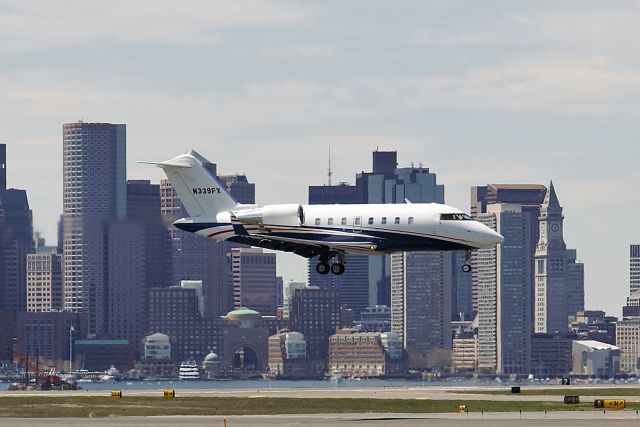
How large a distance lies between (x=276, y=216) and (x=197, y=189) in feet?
28.4

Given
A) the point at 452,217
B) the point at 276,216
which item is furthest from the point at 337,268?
the point at 452,217

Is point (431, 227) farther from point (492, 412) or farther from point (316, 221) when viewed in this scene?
point (492, 412)

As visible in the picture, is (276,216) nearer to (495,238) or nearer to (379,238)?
(379,238)

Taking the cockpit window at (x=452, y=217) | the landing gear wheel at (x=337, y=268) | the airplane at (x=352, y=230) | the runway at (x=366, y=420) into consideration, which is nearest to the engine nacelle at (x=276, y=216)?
the airplane at (x=352, y=230)

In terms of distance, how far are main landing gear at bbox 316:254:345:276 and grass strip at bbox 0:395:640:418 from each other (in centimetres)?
1991

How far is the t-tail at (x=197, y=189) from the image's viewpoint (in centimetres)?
14062

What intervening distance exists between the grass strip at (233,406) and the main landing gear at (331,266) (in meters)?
19.9

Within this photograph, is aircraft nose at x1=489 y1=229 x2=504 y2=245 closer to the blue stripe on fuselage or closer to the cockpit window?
the blue stripe on fuselage

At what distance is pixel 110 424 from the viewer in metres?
129

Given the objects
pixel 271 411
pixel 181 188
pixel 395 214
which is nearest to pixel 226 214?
pixel 181 188

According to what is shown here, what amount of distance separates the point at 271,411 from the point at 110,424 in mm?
27866

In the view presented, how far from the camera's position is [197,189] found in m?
141

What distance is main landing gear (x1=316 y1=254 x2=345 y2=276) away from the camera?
442 ft

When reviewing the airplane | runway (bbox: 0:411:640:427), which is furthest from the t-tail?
runway (bbox: 0:411:640:427)
